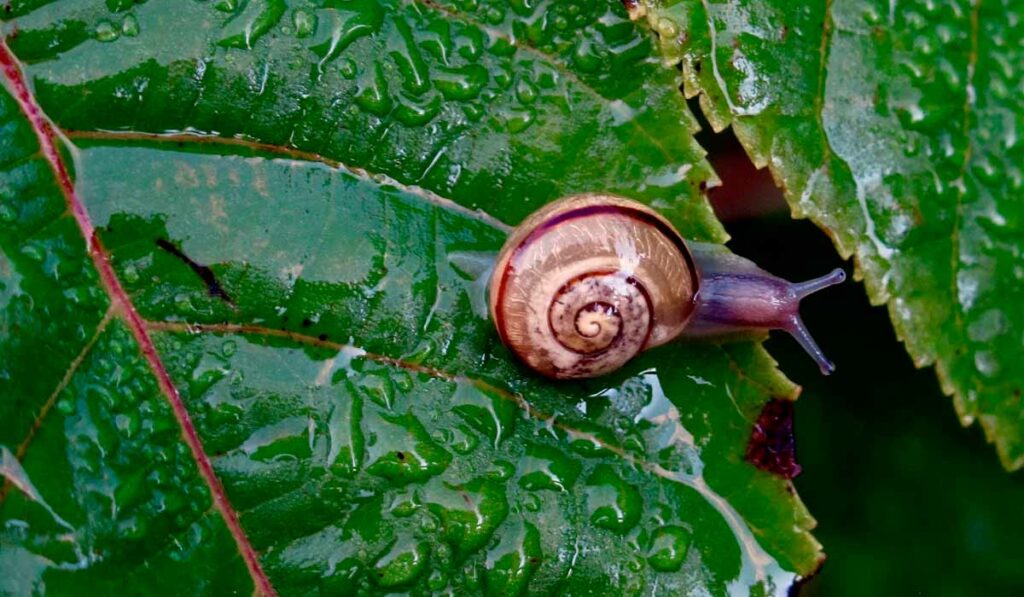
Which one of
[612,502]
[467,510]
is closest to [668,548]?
[612,502]

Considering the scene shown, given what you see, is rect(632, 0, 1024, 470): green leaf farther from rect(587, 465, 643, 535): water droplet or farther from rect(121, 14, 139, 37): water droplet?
rect(121, 14, 139, 37): water droplet

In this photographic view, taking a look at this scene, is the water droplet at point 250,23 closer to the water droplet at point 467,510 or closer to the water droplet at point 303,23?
the water droplet at point 303,23

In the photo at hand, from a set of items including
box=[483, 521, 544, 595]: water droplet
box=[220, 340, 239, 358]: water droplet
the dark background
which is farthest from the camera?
the dark background

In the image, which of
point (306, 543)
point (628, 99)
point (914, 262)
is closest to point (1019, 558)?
point (914, 262)

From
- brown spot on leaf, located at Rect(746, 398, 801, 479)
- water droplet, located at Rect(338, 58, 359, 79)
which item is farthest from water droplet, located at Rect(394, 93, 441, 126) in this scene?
brown spot on leaf, located at Rect(746, 398, 801, 479)

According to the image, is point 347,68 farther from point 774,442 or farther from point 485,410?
point 774,442
